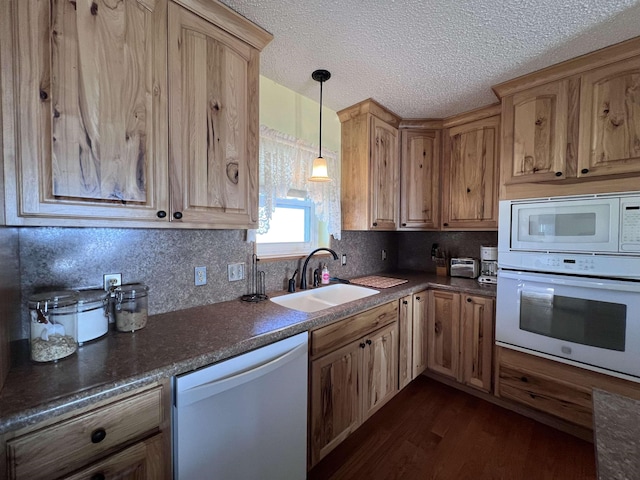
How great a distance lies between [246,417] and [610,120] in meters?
2.48

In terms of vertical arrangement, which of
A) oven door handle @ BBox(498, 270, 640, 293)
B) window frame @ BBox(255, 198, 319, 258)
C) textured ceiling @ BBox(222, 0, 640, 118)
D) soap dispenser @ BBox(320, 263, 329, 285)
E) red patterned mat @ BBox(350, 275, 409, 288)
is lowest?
red patterned mat @ BBox(350, 275, 409, 288)

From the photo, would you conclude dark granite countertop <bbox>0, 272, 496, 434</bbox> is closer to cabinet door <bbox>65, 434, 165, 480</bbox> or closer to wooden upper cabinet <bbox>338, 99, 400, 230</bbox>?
cabinet door <bbox>65, 434, 165, 480</bbox>

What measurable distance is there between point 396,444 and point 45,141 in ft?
7.51

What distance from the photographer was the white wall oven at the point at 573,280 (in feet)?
4.84

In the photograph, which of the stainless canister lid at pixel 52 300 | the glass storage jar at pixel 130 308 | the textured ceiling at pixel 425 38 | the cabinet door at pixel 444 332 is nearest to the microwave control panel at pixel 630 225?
the textured ceiling at pixel 425 38

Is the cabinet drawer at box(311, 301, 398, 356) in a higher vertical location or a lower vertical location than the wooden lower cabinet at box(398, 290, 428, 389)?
higher

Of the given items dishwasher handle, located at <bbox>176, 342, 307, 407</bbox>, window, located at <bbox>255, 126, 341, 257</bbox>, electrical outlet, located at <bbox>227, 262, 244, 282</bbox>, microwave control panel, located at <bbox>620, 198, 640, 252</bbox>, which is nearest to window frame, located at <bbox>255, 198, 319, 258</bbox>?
window, located at <bbox>255, 126, 341, 257</bbox>

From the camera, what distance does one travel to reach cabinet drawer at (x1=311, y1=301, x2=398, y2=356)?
140 cm

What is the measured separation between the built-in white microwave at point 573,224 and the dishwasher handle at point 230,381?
170 cm

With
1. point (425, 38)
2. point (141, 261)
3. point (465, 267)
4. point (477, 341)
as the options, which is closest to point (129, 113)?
point (141, 261)

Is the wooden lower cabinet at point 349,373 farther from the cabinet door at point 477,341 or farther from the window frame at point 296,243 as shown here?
the window frame at point 296,243

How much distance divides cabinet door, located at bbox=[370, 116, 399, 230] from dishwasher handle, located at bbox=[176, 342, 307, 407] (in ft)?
4.55

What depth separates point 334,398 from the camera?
1.50 metres

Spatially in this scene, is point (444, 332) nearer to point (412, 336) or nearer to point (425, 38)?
point (412, 336)
